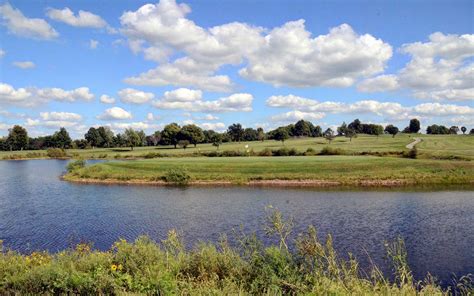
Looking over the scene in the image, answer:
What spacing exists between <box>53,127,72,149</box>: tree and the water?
125m

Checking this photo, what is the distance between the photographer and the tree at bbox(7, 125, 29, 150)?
546ft

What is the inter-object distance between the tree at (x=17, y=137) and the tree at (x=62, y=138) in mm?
11772

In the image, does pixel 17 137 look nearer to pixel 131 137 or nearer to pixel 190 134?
pixel 131 137

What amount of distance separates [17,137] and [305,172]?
14744 centimetres

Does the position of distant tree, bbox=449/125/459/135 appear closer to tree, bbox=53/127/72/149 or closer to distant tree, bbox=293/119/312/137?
distant tree, bbox=293/119/312/137

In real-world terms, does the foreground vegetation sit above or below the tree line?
below

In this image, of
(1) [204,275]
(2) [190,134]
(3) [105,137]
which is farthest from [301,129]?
(1) [204,275]

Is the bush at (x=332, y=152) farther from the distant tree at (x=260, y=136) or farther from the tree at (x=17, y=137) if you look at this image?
A: the tree at (x=17, y=137)

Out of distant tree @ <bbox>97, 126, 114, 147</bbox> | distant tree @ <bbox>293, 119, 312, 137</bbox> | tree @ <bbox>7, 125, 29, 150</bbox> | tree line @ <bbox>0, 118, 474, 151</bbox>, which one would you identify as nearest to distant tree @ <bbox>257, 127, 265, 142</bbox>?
tree line @ <bbox>0, 118, 474, 151</bbox>

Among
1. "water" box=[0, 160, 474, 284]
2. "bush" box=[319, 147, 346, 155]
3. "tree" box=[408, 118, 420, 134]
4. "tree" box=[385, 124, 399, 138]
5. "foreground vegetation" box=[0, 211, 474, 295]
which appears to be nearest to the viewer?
"foreground vegetation" box=[0, 211, 474, 295]

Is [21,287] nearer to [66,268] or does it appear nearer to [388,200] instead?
[66,268]

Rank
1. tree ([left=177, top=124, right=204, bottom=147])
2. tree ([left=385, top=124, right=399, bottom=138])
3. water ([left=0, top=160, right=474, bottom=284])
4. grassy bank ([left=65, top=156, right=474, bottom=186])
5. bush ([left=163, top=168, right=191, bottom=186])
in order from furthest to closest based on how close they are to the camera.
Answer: tree ([left=385, top=124, right=399, bottom=138]), tree ([left=177, top=124, right=204, bottom=147]), bush ([left=163, top=168, right=191, bottom=186]), grassy bank ([left=65, top=156, right=474, bottom=186]), water ([left=0, top=160, right=474, bottom=284])

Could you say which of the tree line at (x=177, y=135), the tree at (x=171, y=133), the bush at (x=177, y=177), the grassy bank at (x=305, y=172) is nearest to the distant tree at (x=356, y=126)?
the tree line at (x=177, y=135)

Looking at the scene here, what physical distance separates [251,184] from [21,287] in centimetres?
4987
